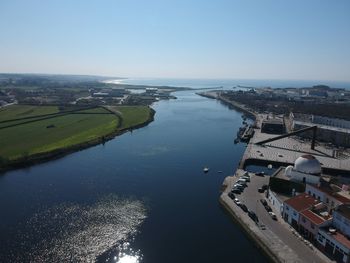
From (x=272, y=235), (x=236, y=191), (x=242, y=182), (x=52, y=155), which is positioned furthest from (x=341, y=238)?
(x=52, y=155)

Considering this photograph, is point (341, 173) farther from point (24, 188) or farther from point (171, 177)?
point (24, 188)

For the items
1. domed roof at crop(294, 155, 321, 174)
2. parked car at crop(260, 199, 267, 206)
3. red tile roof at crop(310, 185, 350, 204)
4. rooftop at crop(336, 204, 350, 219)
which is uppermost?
domed roof at crop(294, 155, 321, 174)

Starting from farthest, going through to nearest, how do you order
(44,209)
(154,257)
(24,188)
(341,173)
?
(341,173) → (24,188) → (44,209) → (154,257)

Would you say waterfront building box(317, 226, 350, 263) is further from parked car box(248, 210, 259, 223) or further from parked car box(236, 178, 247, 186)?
parked car box(236, 178, 247, 186)

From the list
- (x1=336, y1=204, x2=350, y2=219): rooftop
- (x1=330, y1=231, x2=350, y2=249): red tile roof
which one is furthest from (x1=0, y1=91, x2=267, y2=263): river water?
(x1=336, y1=204, x2=350, y2=219): rooftop

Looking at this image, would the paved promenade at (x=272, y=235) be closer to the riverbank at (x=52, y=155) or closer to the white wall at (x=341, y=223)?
the white wall at (x=341, y=223)

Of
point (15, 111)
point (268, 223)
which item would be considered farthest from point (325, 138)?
point (15, 111)
